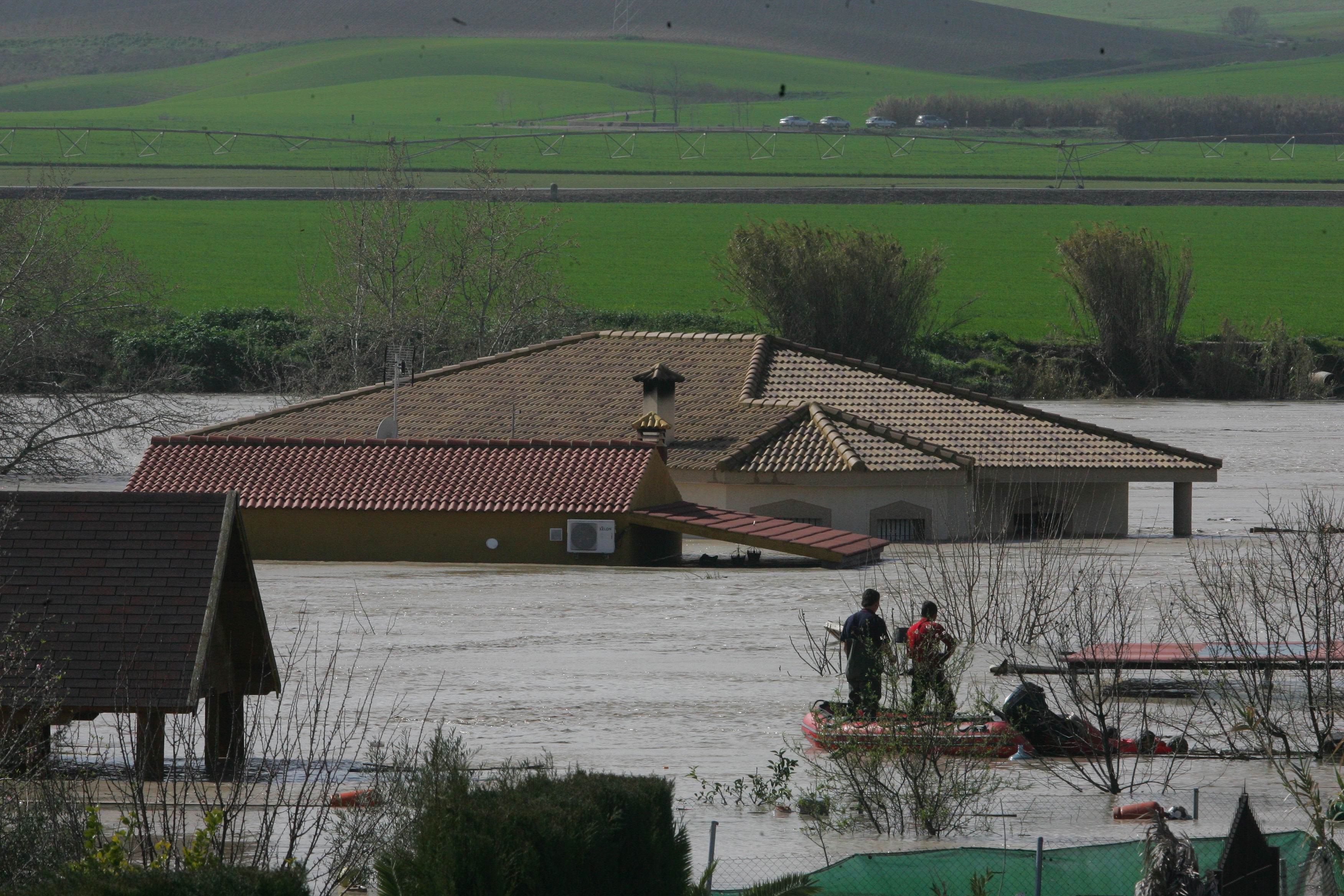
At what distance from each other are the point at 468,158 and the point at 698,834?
11842 centimetres

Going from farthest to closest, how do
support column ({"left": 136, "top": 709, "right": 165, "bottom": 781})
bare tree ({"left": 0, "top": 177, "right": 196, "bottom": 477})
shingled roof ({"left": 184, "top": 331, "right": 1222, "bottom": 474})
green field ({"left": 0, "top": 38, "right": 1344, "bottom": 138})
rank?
green field ({"left": 0, "top": 38, "right": 1344, "bottom": 138}) → shingled roof ({"left": 184, "top": 331, "right": 1222, "bottom": 474}) → bare tree ({"left": 0, "top": 177, "right": 196, "bottom": 477}) → support column ({"left": 136, "top": 709, "right": 165, "bottom": 781})

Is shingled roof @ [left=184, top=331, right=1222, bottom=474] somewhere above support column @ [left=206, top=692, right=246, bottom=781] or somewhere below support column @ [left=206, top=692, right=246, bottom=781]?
above

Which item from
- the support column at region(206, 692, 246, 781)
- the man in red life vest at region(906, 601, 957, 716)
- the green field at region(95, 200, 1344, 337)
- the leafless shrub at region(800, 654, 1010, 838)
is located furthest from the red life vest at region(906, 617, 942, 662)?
the green field at region(95, 200, 1344, 337)

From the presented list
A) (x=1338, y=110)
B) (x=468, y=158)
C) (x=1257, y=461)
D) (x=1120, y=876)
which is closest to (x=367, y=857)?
(x=1120, y=876)

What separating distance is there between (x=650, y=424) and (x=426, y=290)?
30.7 metres

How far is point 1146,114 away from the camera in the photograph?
160 meters

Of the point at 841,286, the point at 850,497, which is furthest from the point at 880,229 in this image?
the point at 850,497

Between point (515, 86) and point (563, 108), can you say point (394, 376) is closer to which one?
point (563, 108)

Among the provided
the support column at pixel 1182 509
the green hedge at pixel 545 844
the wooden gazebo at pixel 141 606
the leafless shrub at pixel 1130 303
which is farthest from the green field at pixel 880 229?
the green hedge at pixel 545 844

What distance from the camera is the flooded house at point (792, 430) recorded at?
40344mm

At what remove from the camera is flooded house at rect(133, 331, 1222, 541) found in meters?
40.3

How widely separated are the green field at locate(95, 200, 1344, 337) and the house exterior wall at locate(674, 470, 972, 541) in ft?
149

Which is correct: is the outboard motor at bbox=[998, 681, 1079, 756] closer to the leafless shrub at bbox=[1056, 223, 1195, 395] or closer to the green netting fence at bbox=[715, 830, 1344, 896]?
the green netting fence at bbox=[715, 830, 1344, 896]

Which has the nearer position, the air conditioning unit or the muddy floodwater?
the muddy floodwater
